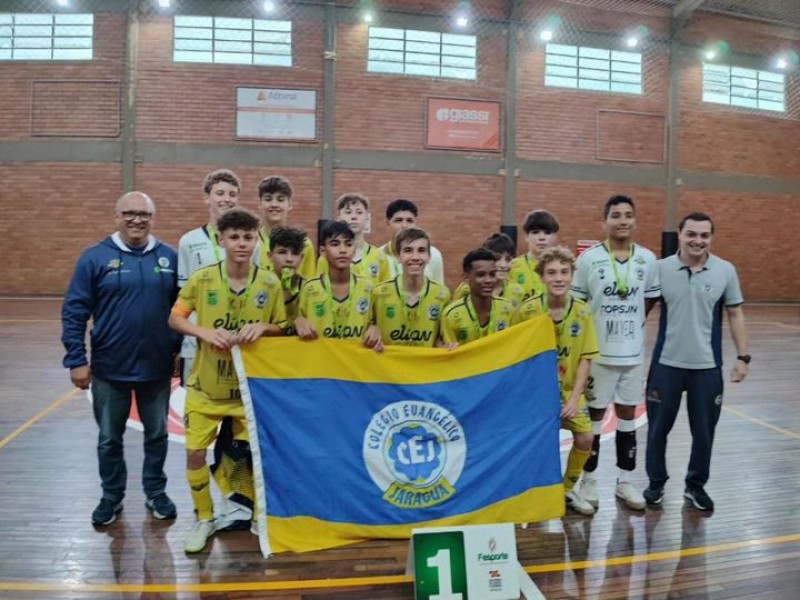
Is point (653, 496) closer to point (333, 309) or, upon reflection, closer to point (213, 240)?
point (333, 309)

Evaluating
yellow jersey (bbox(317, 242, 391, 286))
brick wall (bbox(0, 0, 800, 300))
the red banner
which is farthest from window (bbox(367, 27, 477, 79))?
yellow jersey (bbox(317, 242, 391, 286))

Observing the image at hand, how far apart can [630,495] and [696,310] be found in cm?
132

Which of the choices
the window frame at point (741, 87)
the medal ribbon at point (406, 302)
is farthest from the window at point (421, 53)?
the medal ribbon at point (406, 302)

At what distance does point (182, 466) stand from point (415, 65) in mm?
11750

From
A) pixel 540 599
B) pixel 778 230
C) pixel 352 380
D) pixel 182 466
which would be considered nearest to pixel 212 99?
pixel 182 466

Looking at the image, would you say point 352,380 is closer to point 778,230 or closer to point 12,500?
point 12,500

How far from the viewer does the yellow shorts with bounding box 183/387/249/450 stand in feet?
10.6

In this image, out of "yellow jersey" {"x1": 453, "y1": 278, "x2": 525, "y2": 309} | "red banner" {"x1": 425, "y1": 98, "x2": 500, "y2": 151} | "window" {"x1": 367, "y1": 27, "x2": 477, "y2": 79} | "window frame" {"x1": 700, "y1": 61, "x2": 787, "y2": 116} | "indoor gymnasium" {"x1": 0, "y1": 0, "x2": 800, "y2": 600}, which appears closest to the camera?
"indoor gymnasium" {"x1": 0, "y1": 0, "x2": 800, "y2": 600}

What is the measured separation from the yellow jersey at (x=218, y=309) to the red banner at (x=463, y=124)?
1149 centimetres

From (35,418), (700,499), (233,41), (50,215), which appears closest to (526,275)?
(700,499)

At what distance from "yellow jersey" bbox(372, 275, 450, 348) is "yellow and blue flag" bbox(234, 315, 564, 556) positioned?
0.79 feet

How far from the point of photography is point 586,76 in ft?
48.5

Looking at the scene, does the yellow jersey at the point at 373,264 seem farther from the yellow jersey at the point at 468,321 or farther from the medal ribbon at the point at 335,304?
the yellow jersey at the point at 468,321

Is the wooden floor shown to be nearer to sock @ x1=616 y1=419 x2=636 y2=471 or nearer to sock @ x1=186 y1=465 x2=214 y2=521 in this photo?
sock @ x1=186 y1=465 x2=214 y2=521
